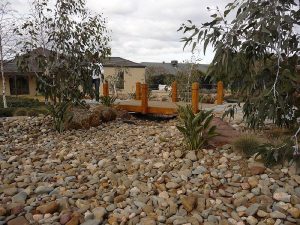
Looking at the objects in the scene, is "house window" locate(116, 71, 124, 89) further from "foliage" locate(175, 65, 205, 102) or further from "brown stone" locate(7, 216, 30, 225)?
"brown stone" locate(7, 216, 30, 225)

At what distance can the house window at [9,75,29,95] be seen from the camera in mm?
23369

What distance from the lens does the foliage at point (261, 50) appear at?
2.96 meters

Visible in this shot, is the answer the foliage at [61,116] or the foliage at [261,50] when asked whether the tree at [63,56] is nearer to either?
the foliage at [61,116]

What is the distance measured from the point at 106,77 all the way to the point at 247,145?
1753 cm

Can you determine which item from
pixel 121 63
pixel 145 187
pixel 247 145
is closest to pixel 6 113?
pixel 145 187

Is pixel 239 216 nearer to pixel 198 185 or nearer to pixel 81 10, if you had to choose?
pixel 198 185

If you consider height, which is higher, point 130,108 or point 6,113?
point 130,108

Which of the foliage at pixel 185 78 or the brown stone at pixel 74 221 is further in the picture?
the foliage at pixel 185 78

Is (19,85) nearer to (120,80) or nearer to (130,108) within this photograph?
(120,80)

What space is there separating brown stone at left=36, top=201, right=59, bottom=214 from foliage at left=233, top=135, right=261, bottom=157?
274 centimetres

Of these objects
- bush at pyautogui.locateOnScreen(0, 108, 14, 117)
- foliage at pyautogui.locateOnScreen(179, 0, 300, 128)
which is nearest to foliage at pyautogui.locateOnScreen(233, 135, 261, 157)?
foliage at pyautogui.locateOnScreen(179, 0, 300, 128)

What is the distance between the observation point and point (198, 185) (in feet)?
14.1

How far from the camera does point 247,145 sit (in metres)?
4.99

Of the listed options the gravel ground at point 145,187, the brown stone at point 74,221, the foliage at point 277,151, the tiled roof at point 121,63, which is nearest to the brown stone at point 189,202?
the gravel ground at point 145,187
